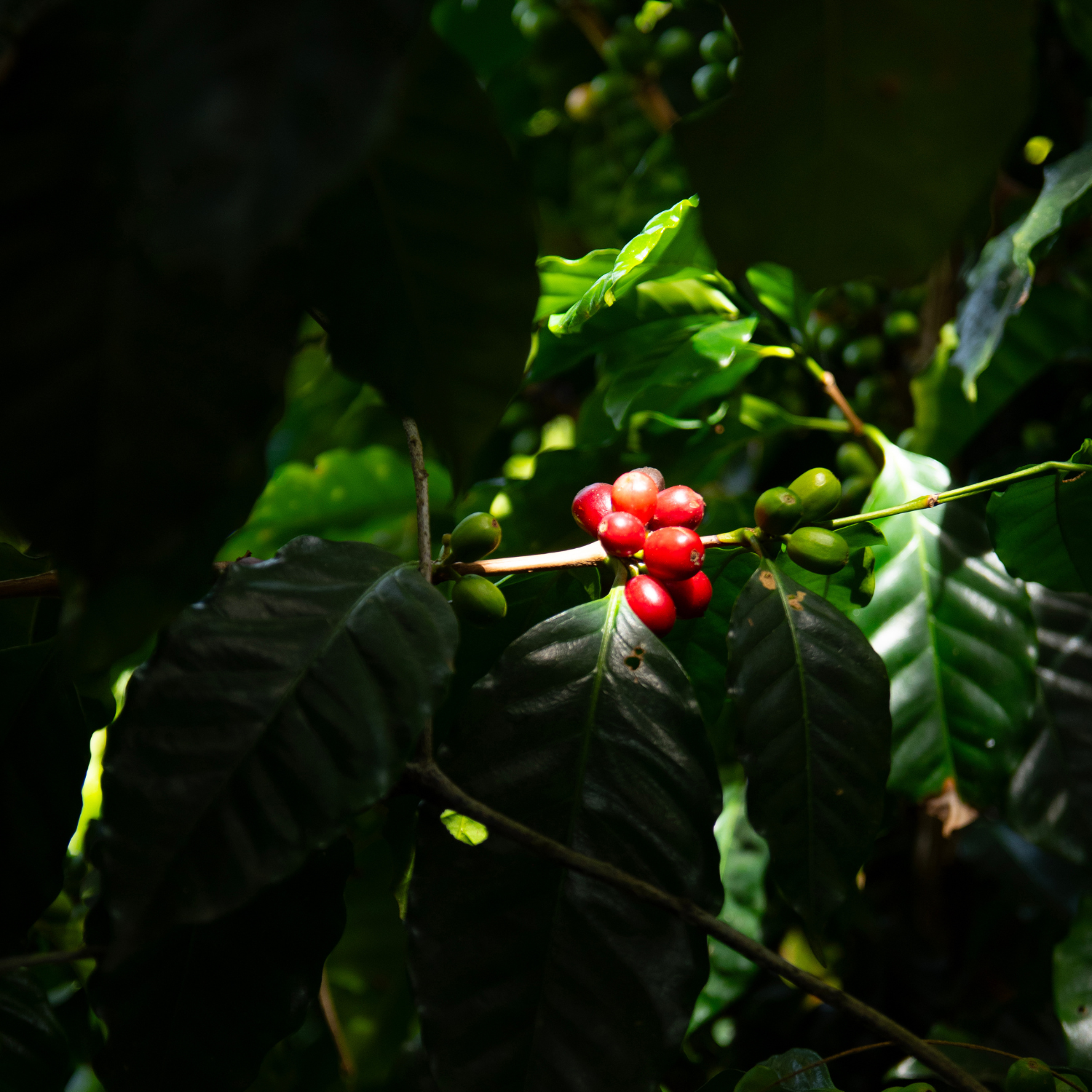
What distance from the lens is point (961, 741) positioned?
2.60 feet

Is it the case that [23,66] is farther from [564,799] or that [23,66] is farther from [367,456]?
[367,456]

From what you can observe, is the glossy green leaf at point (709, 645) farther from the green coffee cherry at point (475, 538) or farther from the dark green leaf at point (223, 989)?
the dark green leaf at point (223, 989)

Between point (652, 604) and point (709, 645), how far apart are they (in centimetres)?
19

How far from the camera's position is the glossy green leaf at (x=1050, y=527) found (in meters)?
0.62

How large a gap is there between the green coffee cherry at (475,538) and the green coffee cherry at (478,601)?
0.13ft

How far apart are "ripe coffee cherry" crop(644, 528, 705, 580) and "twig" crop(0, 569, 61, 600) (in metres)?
0.41

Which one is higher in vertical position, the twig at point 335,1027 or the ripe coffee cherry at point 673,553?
the ripe coffee cherry at point 673,553

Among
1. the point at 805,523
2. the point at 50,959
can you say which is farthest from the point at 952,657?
the point at 50,959

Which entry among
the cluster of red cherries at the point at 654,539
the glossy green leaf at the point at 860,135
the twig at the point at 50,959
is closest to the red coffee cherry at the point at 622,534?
the cluster of red cherries at the point at 654,539

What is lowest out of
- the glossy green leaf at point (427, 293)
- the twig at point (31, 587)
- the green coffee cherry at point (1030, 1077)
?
the green coffee cherry at point (1030, 1077)

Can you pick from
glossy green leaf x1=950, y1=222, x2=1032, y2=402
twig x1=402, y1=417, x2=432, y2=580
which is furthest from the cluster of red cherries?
glossy green leaf x1=950, y1=222, x2=1032, y2=402

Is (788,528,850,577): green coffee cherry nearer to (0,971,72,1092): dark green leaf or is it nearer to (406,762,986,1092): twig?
(406,762,986,1092): twig

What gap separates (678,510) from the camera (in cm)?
59

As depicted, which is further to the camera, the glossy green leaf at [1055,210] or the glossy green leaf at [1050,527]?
the glossy green leaf at [1055,210]
